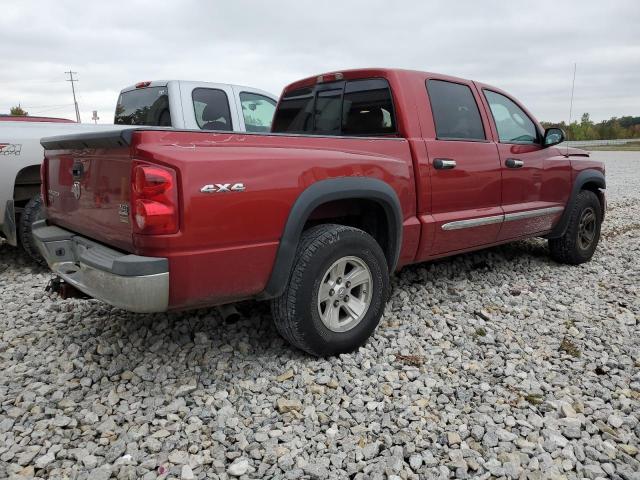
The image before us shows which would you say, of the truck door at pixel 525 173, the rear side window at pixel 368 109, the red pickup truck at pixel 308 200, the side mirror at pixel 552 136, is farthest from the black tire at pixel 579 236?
the rear side window at pixel 368 109

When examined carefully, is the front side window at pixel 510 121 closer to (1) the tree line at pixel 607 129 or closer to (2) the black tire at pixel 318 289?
(2) the black tire at pixel 318 289

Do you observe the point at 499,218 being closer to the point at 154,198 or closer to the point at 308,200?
the point at 308,200

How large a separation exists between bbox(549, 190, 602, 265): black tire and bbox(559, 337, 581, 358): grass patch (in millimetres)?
2090

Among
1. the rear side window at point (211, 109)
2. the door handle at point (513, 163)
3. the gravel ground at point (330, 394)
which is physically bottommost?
the gravel ground at point (330, 394)

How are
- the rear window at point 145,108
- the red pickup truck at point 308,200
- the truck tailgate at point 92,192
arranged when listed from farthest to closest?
1. the rear window at point 145,108
2. the truck tailgate at point 92,192
3. the red pickup truck at point 308,200

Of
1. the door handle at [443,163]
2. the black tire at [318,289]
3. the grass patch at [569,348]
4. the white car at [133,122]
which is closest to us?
the black tire at [318,289]

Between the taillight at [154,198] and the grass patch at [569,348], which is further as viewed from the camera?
the grass patch at [569,348]

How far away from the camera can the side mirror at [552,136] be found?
191 inches

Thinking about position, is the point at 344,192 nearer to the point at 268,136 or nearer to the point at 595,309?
the point at 268,136

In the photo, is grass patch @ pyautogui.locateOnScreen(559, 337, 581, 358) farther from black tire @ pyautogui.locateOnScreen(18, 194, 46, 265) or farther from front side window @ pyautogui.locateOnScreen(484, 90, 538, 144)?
black tire @ pyautogui.locateOnScreen(18, 194, 46, 265)

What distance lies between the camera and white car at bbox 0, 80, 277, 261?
5000mm

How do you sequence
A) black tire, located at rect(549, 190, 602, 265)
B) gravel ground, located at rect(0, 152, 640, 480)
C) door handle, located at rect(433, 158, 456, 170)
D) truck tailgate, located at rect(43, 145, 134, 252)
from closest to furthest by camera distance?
gravel ground, located at rect(0, 152, 640, 480) → truck tailgate, located at rect(43, 145, 134, 252) → door handle, located at rect(433, 158, 456, 170) → black tire, located at rect(549, 190, 602, 265)

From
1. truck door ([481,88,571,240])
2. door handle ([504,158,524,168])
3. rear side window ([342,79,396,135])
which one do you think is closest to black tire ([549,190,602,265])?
truck door ([481,88,571,240])

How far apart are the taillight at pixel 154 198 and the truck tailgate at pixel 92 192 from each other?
0.13 meters
